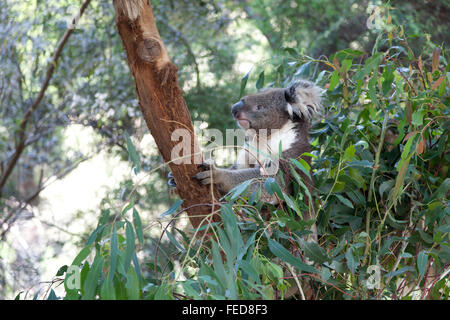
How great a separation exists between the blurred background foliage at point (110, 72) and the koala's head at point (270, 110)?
149 centimetres

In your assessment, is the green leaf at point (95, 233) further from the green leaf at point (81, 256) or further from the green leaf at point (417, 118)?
the green leaf at point (417, 118)

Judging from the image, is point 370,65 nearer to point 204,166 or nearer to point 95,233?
point 204,166

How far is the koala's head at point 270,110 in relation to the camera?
2.45 meters

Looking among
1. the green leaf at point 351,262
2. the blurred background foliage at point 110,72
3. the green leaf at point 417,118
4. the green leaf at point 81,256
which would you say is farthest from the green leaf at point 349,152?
the blurred background foliage at point 110,72

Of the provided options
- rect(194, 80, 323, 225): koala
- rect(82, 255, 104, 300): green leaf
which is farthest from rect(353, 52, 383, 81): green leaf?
rect(82, 255, 104, 300): green leaf

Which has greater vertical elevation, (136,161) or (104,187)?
(136,161)

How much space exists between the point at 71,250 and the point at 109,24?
2251 mm

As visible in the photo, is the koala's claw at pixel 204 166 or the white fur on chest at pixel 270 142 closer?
the koala's claw at pixel 204 166

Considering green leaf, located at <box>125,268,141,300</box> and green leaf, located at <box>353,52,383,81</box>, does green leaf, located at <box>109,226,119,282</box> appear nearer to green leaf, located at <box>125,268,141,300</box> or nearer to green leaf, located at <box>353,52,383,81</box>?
green leaf, located at <box>125,268,141,300</box>

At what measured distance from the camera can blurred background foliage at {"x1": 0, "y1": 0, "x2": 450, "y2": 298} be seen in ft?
14.3
